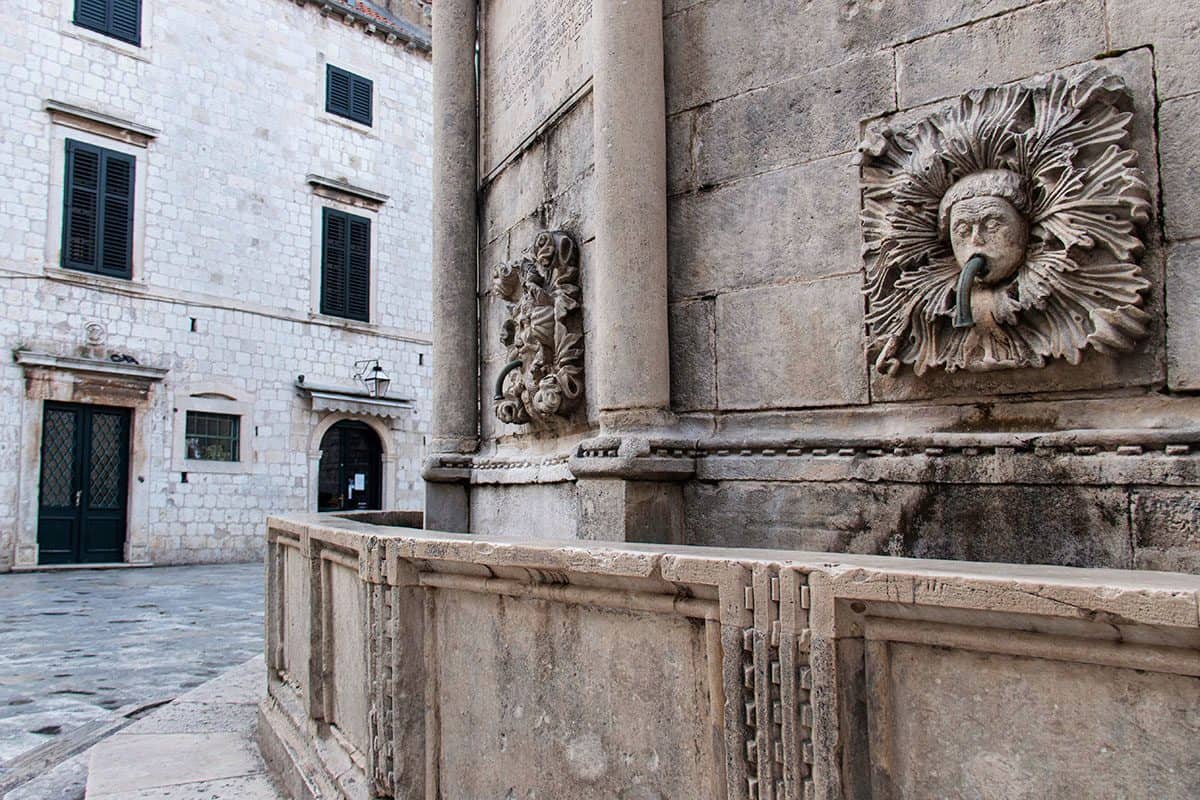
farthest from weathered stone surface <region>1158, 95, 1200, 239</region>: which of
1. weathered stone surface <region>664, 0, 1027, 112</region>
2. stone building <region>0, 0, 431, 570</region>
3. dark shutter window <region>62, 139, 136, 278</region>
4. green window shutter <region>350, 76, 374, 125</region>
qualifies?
green window shutter <region>350, 76, 374, 125</region>

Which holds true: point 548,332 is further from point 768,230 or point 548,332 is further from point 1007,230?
point 1007,230

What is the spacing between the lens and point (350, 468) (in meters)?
18.3

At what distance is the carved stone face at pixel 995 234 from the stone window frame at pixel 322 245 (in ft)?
53.7

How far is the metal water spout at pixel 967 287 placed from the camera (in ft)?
8.28

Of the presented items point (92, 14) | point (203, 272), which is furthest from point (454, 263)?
point (92, 14)

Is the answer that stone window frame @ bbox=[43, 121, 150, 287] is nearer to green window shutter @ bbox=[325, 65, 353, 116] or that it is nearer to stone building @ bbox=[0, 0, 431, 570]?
stone building @ bbox=[0, 0, 431, 570]

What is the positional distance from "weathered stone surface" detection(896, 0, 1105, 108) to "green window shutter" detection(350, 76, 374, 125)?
1761 centimetres

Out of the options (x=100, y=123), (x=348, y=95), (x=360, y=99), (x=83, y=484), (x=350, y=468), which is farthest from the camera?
(x=360, y=99)

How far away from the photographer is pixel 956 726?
57.5 inches

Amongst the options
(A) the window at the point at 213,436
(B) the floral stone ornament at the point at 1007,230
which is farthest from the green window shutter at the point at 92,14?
(B) the floral stone ornament at the point at 1007,230

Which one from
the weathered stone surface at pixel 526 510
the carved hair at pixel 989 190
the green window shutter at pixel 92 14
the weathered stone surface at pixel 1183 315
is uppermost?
the green window shutter at pixel 92 14

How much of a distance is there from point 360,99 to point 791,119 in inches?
690

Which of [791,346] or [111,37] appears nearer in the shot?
[791,346]

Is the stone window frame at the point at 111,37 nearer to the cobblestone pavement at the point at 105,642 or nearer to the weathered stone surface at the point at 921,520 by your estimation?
the cobblestone pavement at the point at 105,642
